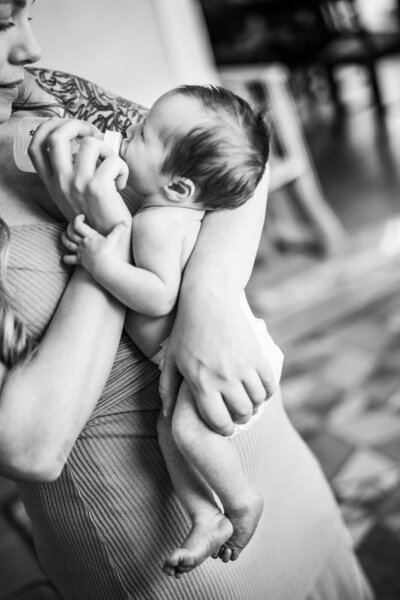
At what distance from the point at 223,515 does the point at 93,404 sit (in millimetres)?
233

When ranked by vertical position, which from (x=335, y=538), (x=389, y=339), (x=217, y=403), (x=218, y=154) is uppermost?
(x=218, y=154)

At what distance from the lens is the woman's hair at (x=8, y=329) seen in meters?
0.68

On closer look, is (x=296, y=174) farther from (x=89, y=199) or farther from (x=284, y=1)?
(x=284, y=1)

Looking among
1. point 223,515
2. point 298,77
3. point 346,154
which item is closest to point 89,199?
point 223,515

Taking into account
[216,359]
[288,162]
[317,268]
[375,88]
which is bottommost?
[375,88]

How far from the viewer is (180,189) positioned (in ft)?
2.63

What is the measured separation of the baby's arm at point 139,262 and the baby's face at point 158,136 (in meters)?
0.06

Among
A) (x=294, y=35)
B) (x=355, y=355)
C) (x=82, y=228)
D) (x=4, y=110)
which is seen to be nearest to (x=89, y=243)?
(x=82, y=228)

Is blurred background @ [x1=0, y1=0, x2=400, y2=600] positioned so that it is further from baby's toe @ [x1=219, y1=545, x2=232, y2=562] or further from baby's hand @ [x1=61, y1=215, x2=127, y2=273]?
baby's toe @ [x1=219, y1=545, x2=232, y2=562]

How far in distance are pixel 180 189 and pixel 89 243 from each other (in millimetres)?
156

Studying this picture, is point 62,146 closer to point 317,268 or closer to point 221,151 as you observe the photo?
point 221,151

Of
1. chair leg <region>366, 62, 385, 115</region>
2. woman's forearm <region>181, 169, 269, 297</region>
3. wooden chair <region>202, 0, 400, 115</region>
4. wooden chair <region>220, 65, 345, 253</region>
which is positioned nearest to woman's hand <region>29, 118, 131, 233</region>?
woman's forearm <region>181, 169, 269, 297</region>

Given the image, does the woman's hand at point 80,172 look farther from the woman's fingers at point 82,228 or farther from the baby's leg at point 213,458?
the baby's leg at point 213,458

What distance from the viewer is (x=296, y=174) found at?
336 cm
